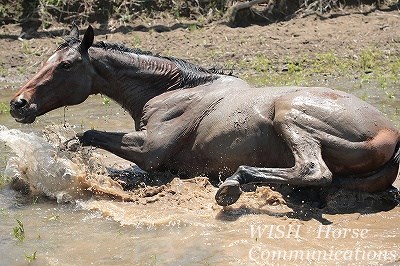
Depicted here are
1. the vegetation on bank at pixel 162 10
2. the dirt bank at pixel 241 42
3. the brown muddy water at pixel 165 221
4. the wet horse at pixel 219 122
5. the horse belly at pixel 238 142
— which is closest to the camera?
the brown muddy water at pixel 165 221

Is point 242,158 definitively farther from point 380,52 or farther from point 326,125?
point 380,52

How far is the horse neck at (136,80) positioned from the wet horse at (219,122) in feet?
0.04

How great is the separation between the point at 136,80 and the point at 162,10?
1025cm

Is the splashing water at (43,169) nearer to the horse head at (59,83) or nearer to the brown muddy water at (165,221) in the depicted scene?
the brown muddy water at (165,221)

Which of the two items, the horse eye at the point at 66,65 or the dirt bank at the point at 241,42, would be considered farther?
the dirt bank at the point at 241,42

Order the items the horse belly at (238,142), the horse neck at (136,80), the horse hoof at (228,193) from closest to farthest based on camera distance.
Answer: the horse hoof at (228,193) < the horse belly at (238,142) < the horse neck at (136,80)

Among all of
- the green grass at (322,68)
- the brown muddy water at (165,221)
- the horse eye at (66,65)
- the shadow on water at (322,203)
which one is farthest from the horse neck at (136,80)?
the green grass at (322,68)

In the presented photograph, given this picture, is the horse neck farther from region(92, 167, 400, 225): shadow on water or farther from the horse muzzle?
region(92, 167, 400, 225): shadow on water

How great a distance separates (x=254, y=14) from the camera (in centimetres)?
1764

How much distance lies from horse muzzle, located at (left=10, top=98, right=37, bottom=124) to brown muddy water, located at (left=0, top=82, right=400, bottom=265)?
44 centimetres

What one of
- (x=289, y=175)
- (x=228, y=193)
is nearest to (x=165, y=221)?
(x=228, y=193)

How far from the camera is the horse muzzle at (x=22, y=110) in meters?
7.68

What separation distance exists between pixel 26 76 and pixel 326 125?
370 inches

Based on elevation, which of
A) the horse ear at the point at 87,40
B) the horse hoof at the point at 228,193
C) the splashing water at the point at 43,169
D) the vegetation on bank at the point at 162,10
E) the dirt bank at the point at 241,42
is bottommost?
the dirt bank at the point at 241,42
